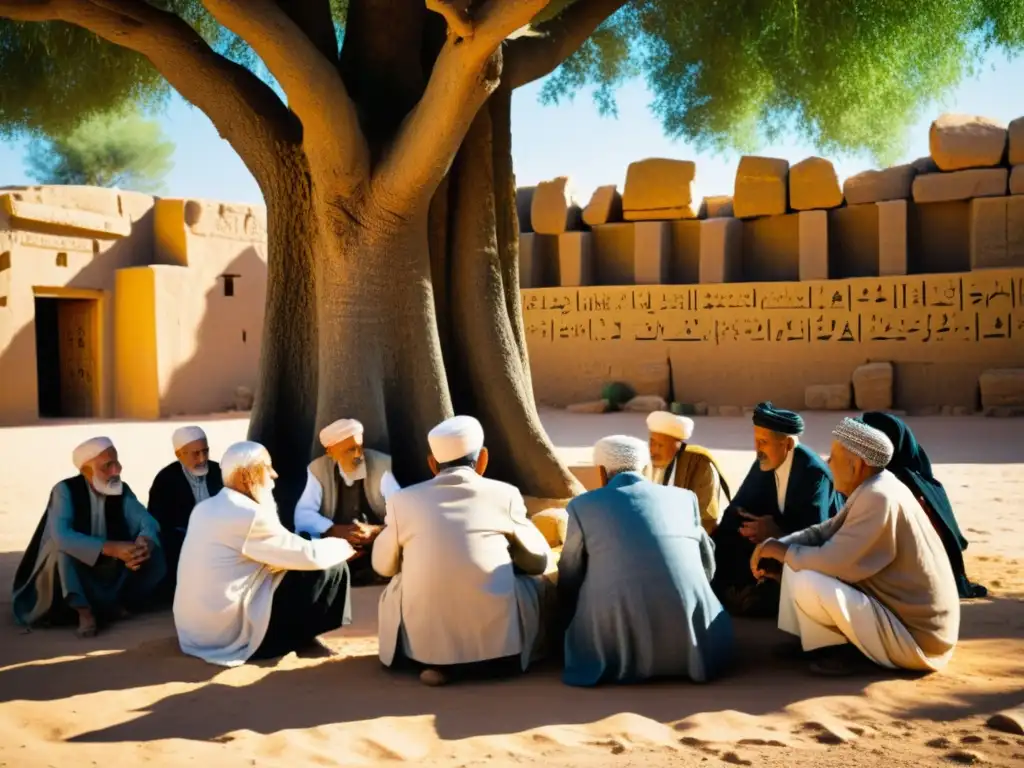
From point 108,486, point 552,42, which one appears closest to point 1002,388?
point 552,42

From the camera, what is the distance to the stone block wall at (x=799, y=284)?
15.6m

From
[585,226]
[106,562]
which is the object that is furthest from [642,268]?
[106,562]

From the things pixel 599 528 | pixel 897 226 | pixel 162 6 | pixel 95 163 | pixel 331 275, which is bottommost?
pixel 599 528

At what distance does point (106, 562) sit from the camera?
18.9 feet

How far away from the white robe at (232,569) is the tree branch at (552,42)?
14.0 ft

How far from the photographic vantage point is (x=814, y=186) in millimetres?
16906

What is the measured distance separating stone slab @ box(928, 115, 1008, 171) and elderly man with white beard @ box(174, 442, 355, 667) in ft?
43.8

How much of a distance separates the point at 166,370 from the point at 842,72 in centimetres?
1294

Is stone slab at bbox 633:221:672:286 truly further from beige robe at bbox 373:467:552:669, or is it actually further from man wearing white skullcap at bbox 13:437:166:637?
beige robe at bbox 373:467:552:669

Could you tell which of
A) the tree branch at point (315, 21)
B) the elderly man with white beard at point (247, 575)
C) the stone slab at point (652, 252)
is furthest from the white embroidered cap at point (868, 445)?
the stone slab at point (652, 252)

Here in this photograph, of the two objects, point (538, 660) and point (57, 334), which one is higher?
point (57, 334)

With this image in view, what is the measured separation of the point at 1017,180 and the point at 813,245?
9.60 feet

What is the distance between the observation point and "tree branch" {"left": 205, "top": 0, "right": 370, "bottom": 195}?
640 cm

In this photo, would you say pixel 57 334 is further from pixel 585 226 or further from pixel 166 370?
pixel 585 226
